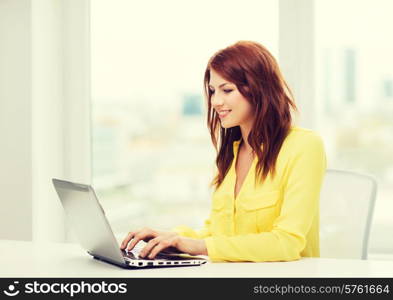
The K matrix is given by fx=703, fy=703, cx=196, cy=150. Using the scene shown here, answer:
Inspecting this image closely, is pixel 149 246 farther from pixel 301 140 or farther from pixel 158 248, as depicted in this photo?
pixel 301 140

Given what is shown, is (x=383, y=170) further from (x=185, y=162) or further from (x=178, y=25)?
(x=178, y=25)

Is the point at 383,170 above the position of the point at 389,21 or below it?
below

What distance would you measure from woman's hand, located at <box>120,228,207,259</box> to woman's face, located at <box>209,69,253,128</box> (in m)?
0.47

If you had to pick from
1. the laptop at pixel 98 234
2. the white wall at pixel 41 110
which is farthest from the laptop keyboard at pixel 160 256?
the white wall at pixel 41 110

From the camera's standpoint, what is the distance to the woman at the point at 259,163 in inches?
79.0

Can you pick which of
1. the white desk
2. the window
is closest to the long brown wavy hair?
the white desk

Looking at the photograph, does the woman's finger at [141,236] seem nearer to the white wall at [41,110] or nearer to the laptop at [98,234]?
the laptop at [98,234]

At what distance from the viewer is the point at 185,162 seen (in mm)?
3625

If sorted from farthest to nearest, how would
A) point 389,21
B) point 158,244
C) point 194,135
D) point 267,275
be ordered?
point 194,135 < point 389,21 < point 158,244 < point 267,275

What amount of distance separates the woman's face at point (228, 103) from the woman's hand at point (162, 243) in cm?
47

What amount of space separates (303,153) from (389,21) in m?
1.57

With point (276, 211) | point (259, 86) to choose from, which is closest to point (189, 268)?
point (276, 211)

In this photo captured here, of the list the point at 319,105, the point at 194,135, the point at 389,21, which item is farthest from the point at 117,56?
the point at 389,21

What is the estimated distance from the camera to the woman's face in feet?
7.30
